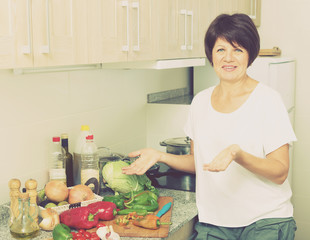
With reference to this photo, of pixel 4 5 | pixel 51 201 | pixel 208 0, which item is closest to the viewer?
pixel 4 5

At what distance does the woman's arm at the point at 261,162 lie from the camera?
1.41m

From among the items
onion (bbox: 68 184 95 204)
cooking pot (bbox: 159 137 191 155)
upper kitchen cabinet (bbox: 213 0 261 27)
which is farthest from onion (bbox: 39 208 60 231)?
upper kitchen cabinet (bbox: 213 0 261 27)

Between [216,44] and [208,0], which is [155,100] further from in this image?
[216,44]

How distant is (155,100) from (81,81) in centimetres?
80

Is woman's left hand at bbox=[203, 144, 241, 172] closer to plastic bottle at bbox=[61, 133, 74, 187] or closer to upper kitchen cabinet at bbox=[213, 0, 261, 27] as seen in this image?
plastic bottle at bbox=[61, 133, 74, 187]

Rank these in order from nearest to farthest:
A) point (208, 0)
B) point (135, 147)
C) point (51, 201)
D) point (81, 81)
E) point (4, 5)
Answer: point (4, 5)
point (51, 201)
point (81, 81)
point (208, 0)
point (135, 147)

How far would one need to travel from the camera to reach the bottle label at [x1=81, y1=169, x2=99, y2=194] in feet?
Answer: 6.16

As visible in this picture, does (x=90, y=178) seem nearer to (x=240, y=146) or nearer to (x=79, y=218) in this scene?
(x=79, y=218)

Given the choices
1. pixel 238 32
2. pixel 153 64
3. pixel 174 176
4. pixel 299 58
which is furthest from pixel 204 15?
pixel 299 58

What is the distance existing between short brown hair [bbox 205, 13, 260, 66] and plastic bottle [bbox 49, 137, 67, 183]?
0.79 meters

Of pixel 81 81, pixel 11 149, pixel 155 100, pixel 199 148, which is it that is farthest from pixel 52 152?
pixel 155 100

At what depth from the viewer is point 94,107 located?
228 centimetres

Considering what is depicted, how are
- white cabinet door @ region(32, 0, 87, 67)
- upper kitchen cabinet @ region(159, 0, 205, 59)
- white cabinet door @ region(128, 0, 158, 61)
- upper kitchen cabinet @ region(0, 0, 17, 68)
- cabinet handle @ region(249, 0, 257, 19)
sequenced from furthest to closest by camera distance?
cabinet handle @ region(249, 0, 257, 19) < upper kitchen cabinet @ region(159, 0, 205, 59) < white cabinet door @ region(128, 0, 158, 61) < white cabinet door @ region(32, 0, 87, 67) < upper kitchen cabinet @ region(0, 0, 17, 68)

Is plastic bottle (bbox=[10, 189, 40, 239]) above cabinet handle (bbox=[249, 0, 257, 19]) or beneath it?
beneath
